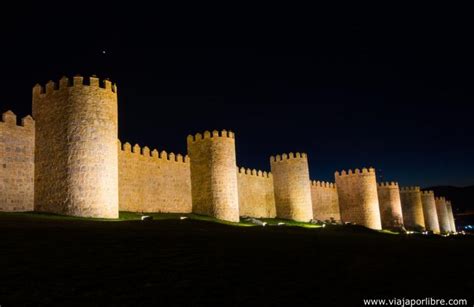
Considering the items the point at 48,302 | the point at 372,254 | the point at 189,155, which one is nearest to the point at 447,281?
the point at 372,254

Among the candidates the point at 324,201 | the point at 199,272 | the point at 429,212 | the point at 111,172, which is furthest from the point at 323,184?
the point at 199,272

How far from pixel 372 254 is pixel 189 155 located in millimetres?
18153

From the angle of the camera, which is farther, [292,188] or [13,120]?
[292,188]

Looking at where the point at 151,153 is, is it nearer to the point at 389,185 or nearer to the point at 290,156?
the point at 290,156

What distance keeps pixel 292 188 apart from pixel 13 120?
2056cm

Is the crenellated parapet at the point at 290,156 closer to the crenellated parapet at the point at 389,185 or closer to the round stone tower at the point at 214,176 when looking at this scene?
the round stone tower at the point at 214,176

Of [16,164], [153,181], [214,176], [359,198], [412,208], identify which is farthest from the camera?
[412,208]

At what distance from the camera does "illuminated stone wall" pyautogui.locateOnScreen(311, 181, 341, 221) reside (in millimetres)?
39812

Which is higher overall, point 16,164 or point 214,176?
point 16,164

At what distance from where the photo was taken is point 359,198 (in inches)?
1644

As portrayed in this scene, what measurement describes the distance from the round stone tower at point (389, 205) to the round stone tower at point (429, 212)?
10490 millimetres

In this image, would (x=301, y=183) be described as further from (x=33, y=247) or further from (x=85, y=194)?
(x=33, y=247)

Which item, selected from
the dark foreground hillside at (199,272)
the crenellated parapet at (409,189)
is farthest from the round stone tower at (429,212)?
the dark foreground hillside at (199,272)

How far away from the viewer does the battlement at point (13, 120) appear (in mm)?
18984
